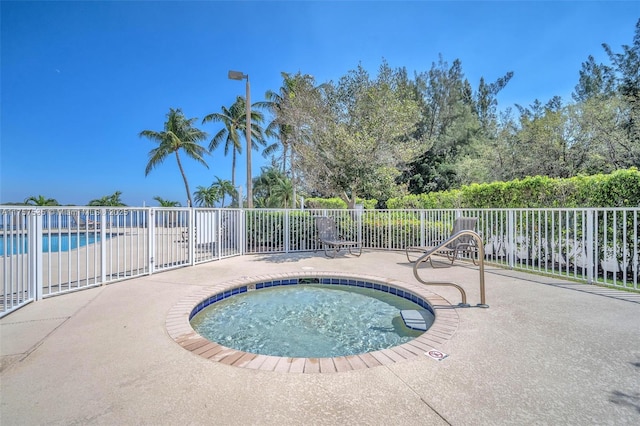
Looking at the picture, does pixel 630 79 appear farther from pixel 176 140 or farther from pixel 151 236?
pixel 176 140

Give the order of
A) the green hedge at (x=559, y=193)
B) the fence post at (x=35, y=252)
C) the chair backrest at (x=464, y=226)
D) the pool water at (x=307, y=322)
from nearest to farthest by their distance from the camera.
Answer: the pool water at (x=307, y=322) → the fence post at (x=35, y=252) → the green hedge at (x=559, y=193) → the chair backrest at (x=464, y=226)

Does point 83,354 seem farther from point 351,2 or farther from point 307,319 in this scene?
point 351,2

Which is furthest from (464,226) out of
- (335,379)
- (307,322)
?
(335,379)

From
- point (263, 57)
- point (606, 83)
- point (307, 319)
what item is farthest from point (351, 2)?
point (606, 83)

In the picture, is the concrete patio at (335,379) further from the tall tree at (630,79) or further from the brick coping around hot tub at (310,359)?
the tall tree at (630,79)

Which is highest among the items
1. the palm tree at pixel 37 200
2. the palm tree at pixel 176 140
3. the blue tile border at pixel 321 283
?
the palm tree at pixel 176 140

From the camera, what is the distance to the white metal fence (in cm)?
396

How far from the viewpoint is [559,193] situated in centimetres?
652

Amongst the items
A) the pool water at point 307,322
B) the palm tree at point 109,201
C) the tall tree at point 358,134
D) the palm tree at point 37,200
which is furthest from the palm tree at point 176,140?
the pool water at point 307,322

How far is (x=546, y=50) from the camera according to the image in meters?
14.0

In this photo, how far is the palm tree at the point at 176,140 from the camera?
75.2 ft

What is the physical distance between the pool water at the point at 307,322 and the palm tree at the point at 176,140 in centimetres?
2040

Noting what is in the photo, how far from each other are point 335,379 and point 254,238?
23.4 feet

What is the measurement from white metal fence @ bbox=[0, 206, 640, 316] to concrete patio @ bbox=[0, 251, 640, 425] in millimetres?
985
